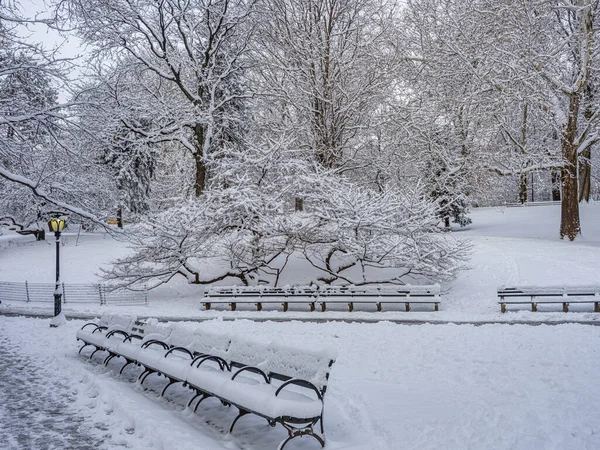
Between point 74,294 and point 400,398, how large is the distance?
1777 centimetres

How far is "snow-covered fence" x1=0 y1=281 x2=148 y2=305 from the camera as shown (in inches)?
763

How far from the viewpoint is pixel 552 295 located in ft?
44.9

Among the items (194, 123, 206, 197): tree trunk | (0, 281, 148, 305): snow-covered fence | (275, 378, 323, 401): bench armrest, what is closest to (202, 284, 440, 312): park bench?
(0, 281, 148, 305): snow-covered fence

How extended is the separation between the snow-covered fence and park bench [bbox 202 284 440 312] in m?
3.63

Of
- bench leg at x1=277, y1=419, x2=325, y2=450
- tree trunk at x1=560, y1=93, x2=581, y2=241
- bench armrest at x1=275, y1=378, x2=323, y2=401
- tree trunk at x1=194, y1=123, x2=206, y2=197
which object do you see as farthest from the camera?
tree trunk at x1=194, y1=123, x2=206, y2=197

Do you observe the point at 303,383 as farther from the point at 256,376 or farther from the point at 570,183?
the point at 570,183

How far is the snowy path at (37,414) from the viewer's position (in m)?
5.69

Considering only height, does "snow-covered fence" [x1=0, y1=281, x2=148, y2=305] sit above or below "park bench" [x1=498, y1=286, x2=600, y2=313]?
below

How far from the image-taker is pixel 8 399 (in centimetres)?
741

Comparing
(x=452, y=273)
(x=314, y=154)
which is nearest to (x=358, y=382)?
A: (x=452, y=273)

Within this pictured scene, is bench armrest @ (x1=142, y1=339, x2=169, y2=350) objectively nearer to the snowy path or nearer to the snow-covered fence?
the snowy path

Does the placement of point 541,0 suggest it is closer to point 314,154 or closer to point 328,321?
point 314,154

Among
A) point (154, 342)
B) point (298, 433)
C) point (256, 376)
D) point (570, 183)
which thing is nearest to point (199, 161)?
point (154, 342)

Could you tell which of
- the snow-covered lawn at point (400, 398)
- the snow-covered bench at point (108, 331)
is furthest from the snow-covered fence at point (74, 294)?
the snow-covered lawn at point (400, 398)
